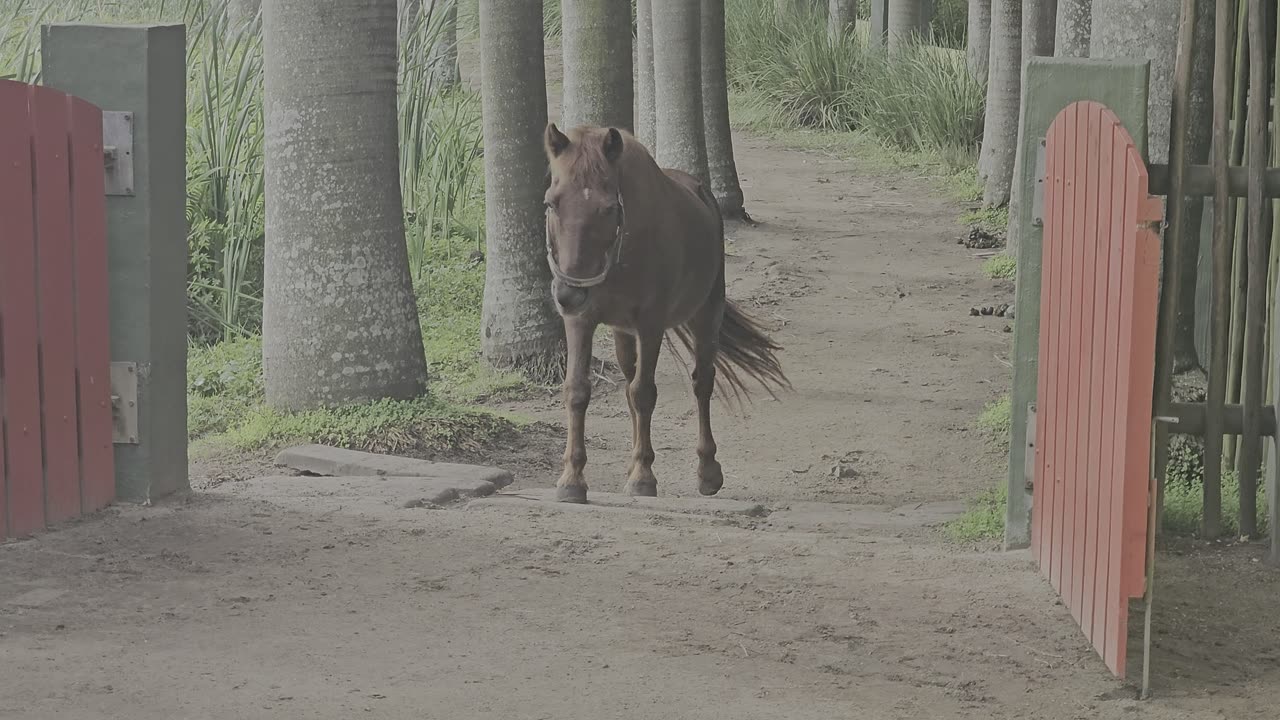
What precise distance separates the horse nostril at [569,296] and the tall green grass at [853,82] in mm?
13718

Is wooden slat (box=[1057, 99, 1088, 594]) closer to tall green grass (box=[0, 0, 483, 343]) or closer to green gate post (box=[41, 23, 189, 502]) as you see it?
green gate post (box=[41, 23, 189, 502])

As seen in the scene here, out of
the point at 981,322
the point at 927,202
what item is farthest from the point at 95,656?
the point at 927,202

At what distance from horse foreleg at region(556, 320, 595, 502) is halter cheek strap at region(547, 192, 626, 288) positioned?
1.49 ft

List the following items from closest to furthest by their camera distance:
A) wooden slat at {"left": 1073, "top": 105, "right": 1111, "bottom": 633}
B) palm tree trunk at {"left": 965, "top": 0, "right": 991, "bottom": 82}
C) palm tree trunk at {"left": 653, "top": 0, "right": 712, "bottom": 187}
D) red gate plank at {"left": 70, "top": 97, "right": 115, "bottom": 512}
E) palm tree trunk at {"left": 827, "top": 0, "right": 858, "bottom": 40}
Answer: wooden slat at {"left": 1073, "top": 105, "right": 1111, "bottom": 633} → red gate plank at {"left": 70, "top": 97, "right": 115, "bottom": 512} → palm tree trunk at {"left": 653, "top": 0, "right": 712, "bottom": 187} → palm tree trunk at {"left": 965, "top": 0, "right": 991, "bottom": 82} → palm tree trunk at {"left": 827, "top": 0, "right": 858, "bottom": 40}

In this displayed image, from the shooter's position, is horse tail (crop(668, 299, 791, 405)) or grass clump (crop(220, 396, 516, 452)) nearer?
grass clump (crop(220, 396, 516, 452))

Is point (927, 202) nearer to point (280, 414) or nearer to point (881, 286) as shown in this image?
point (881, 286)

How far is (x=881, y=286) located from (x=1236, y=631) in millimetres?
8478

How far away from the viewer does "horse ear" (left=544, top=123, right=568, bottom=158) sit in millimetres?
6410

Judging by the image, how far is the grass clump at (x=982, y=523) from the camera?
6.07 m

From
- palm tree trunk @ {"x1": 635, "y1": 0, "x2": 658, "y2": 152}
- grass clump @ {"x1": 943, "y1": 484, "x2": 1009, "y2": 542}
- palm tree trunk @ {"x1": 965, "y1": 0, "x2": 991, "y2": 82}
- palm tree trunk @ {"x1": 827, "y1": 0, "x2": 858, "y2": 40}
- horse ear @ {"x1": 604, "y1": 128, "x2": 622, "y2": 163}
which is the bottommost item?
grass clump @ {"x1": 943, "y1": 484, "x2": 1009, "y2": 542}

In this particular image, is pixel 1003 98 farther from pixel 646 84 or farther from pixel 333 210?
pixel 333 210

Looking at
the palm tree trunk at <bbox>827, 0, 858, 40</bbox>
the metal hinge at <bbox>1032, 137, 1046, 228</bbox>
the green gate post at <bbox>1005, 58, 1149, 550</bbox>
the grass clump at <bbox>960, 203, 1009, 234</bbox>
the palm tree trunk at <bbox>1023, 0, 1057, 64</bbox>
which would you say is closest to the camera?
the green gate post at <bbox>1005, 58, 1149, 550</bbox>

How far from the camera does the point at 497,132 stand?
10016 millimetres

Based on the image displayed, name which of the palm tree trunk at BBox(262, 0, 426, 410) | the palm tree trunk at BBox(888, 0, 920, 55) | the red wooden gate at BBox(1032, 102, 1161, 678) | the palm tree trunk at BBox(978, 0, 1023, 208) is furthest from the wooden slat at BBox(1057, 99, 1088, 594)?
the palm tree trunk at BBox(888, 0, 920, 55)
